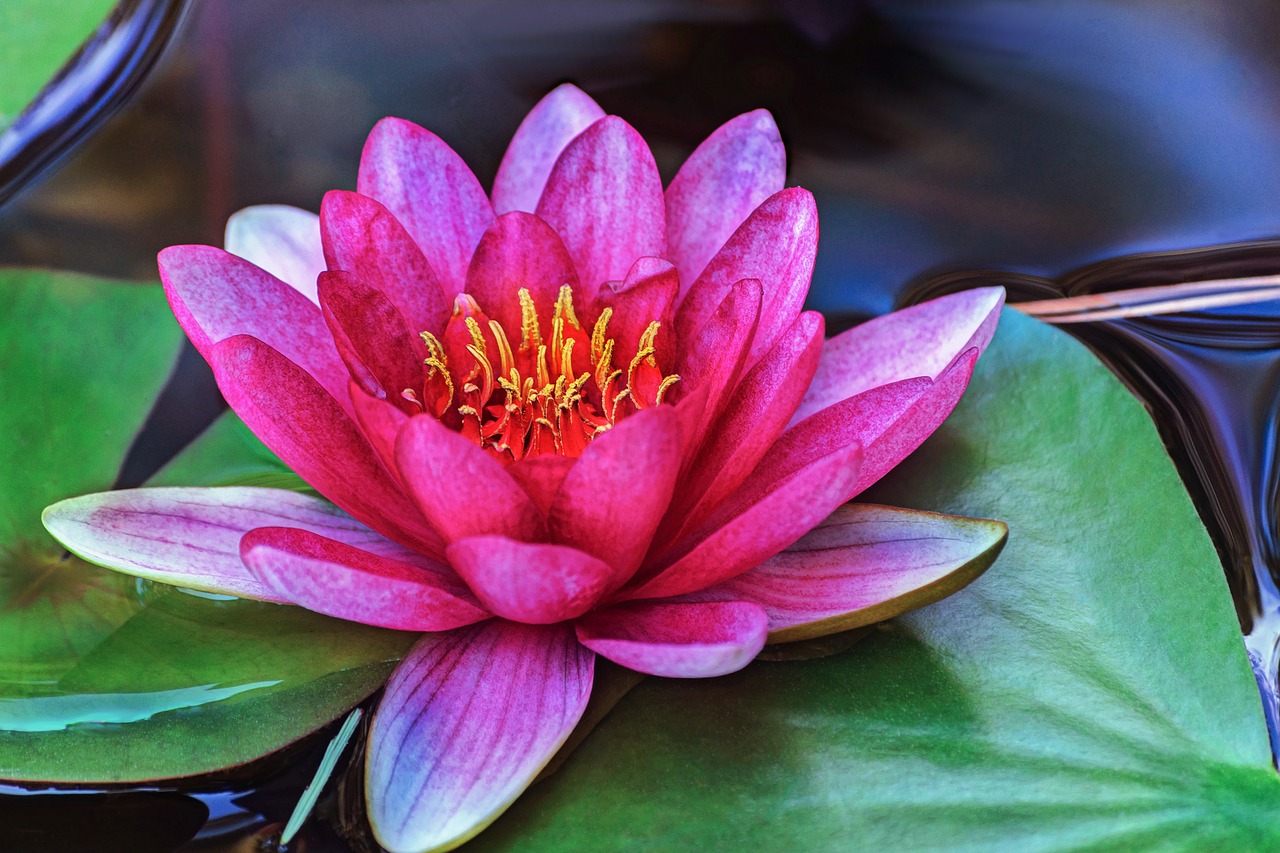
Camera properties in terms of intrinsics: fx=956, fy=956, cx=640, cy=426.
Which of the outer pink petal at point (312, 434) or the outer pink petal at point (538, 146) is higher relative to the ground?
the outer pink petal at point (538, 146)

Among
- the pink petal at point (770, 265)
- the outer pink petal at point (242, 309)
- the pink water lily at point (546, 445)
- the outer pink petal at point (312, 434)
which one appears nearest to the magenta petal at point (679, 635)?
the pink water lily at point (546, 445)

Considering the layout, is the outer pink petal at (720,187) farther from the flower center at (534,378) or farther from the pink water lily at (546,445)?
the flower center at (534,378)

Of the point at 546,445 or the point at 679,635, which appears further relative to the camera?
the point at 546,445

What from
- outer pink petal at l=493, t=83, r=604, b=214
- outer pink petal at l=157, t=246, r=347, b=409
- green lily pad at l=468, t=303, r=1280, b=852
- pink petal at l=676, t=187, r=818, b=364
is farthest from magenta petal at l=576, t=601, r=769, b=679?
outer pink petal at l=493, t=83, r=604, b=214

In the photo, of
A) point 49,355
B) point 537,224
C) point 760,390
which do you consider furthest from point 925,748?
point 49,355

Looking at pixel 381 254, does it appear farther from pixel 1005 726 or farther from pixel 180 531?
pixel 1005 726

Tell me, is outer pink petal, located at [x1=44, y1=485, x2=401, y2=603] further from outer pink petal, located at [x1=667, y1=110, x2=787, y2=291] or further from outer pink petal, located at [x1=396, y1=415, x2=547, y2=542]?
outer pink petal, located at [x1=667, y1=110, x2=787, y2=291]

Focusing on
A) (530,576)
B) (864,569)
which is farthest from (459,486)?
(864,569)
